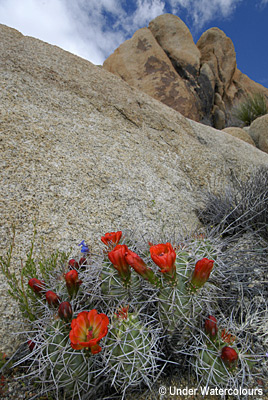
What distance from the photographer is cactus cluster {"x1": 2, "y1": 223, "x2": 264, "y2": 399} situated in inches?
54.9

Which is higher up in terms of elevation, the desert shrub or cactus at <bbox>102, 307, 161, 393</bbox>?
the desert shrub

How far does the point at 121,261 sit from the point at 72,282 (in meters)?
0.34

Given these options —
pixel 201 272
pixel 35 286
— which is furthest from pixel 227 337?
pixel 35 286

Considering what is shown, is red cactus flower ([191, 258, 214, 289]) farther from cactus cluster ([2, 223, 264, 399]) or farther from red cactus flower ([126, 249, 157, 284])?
red cactus flower ([126, 249, 157, 284])

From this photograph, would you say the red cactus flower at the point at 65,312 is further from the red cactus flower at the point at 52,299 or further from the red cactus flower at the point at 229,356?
the red cactus flower at the point at 229,356

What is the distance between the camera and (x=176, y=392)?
1.53 metres

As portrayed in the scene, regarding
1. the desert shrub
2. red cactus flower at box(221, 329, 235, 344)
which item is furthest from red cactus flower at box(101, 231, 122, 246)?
the desert shrub

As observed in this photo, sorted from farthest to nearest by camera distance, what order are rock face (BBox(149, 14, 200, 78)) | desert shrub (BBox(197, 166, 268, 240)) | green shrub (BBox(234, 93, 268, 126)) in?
rock face (BBox(149, 14, 200, 78)), green shrub (BBox(234, 93, 268, 126)), desert shrub (BBox(197, 166, 268, 240))

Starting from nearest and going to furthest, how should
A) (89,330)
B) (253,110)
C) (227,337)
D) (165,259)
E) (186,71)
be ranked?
1. (89,330)
2. (165,259)
3. (227,337)
4. (253,110)
5. (186,71)

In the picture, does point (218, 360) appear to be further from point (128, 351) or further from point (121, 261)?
point (121, 261)

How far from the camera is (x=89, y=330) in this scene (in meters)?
1.38

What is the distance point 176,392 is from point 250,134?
819cm

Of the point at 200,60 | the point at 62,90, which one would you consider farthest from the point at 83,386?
the point at 200,60

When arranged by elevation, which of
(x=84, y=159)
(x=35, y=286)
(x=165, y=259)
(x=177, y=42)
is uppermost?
(x=177, y=42)
